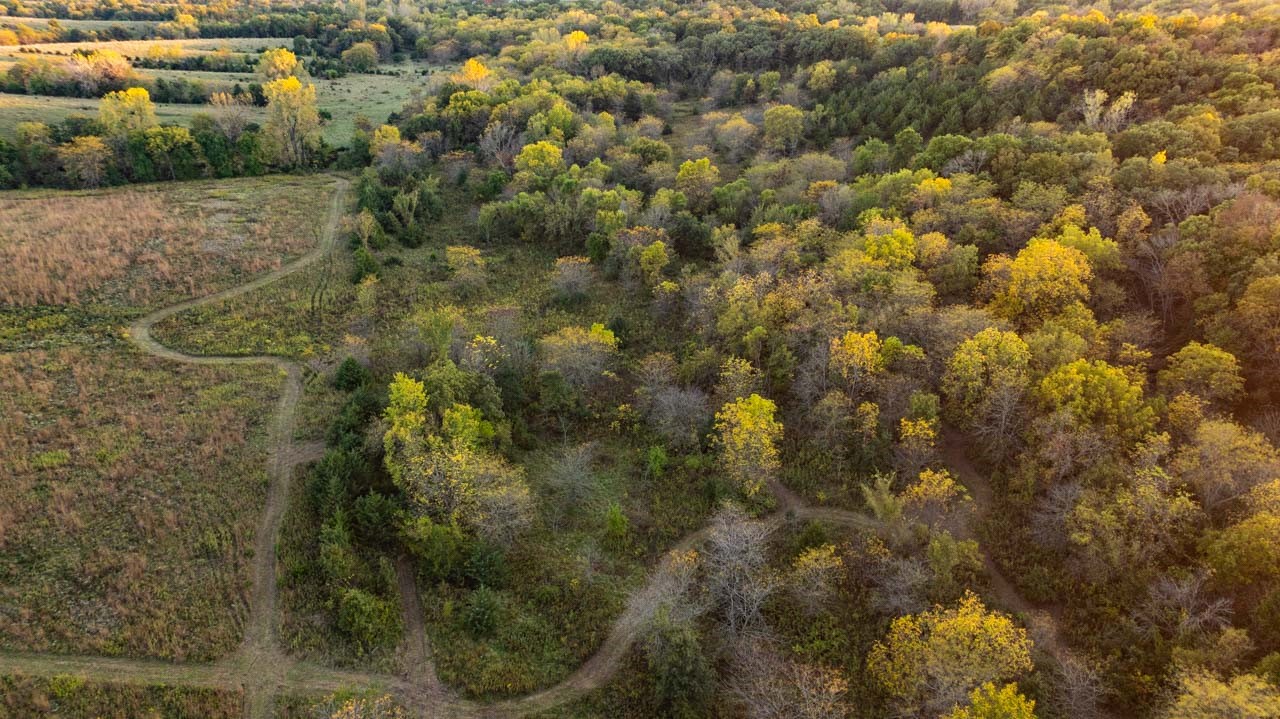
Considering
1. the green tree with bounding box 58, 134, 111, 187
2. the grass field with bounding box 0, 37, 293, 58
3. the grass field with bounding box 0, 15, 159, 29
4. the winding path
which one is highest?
the grass field with bounding box 0, 15, 159, 29

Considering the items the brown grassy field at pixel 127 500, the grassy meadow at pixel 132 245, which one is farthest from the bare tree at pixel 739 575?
the grassy meadow at pixel 132 245

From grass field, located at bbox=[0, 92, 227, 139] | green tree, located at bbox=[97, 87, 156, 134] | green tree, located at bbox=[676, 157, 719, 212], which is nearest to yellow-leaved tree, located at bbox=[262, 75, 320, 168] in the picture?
green tree, located at bbox=[97, 87, 156, 134]

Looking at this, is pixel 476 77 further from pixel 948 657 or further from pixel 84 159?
pixel 948 657

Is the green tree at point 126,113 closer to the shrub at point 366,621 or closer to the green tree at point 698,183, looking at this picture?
the green tree at point 698,183

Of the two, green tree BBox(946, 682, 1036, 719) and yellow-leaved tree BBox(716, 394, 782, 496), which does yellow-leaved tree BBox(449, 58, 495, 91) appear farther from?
green tree BBox(946, 682, 1036, 719)

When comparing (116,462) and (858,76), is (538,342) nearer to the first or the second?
(116,462)

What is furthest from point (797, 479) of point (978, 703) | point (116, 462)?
point (116, 462)
